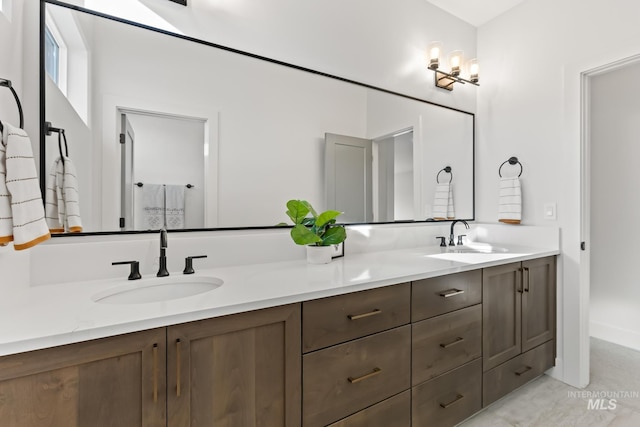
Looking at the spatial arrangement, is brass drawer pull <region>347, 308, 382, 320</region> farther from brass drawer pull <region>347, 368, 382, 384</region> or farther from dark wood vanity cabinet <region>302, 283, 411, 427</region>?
brass drawer pull <region>347, 368, 382, 384</region>

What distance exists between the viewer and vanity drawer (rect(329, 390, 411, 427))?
1218mm

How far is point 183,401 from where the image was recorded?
884mm

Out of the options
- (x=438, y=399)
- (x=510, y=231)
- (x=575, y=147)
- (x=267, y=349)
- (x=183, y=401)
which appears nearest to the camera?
(x=183, y=401)

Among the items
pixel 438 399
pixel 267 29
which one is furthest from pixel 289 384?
pixel 267 29

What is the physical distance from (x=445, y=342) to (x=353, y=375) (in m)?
0.55

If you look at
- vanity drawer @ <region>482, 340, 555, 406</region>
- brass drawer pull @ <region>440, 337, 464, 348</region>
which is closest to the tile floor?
vanity drawer @ <region>482, 340, 555, 406</region>

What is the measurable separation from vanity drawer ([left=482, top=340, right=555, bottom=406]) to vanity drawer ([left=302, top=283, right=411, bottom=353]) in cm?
81

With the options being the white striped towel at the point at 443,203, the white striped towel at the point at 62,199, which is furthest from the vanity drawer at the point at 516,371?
the white striped towel at the point at 62,199

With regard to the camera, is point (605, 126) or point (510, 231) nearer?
point (510, 231)

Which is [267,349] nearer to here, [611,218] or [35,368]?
[35,368]

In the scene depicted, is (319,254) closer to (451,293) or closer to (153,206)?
(451,293)

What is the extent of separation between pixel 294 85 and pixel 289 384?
1.49 metres

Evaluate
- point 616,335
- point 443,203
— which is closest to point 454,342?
point 443,203

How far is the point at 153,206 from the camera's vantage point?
1.40 m
